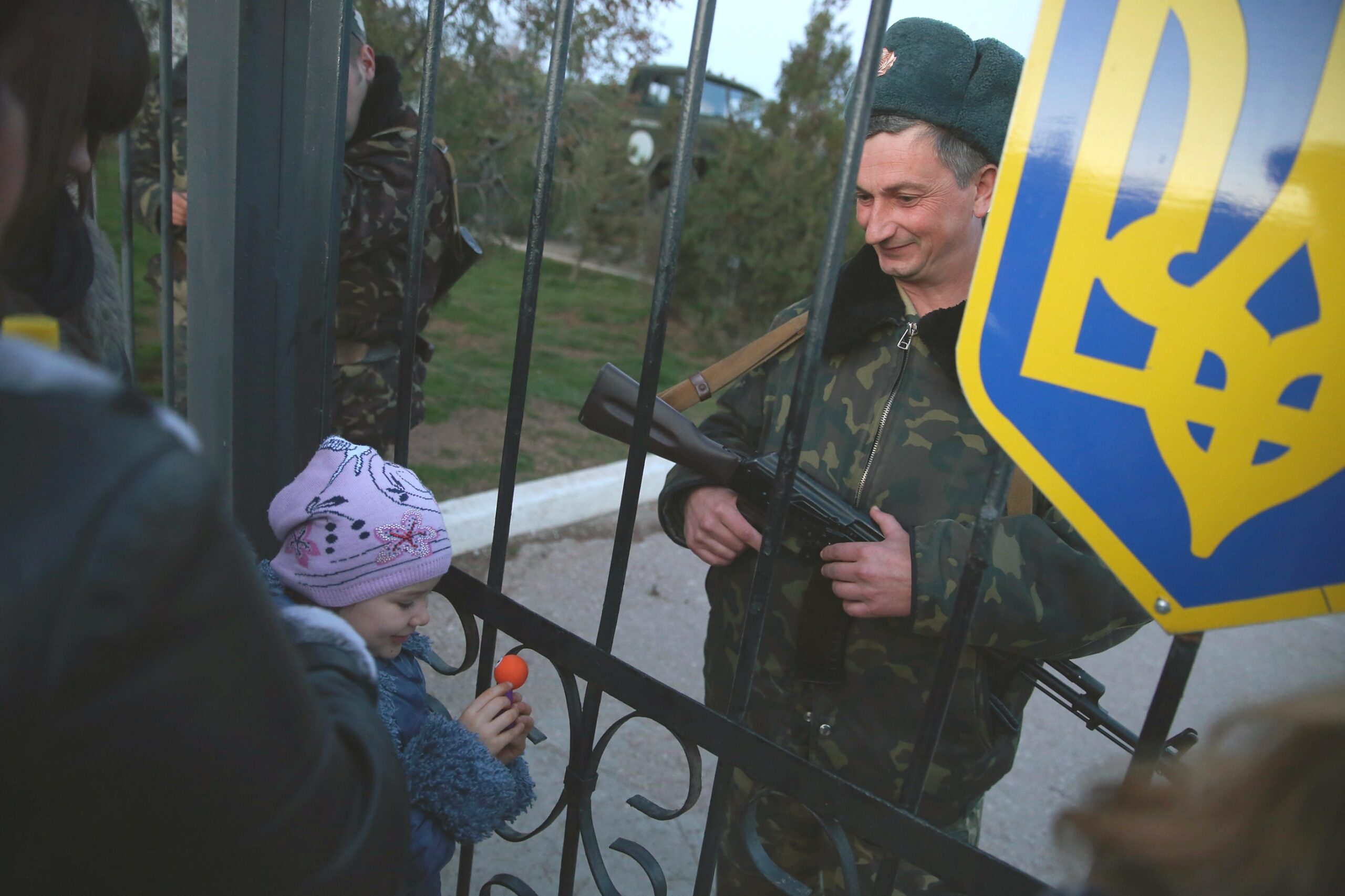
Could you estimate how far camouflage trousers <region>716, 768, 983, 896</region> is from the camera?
5.36ft

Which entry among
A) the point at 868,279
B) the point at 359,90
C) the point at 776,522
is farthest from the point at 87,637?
the point at 359,90

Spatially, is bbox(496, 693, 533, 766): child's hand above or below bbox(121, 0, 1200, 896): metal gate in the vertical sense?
below

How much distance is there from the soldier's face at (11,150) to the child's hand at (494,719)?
0.94 m

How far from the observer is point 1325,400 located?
0.79 metres

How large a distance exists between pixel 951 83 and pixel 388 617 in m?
1.22

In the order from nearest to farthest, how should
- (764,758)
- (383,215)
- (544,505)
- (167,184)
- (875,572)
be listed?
(764,758) < (875,572) < (167,184) < (383,215) < (544,505)

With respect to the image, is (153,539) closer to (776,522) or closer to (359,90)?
(776,522)

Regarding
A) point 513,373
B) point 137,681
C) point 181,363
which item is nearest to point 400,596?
point 513,373

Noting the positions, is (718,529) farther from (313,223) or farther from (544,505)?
(544,505)

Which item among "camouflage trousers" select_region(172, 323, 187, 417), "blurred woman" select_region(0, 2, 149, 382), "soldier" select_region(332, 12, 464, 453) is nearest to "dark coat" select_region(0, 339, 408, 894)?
"blurred woman" select_region(0, 2, 149, 382)

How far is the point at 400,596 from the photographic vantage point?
4.69ft

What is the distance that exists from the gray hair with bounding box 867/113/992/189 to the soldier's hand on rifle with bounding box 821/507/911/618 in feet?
1.93

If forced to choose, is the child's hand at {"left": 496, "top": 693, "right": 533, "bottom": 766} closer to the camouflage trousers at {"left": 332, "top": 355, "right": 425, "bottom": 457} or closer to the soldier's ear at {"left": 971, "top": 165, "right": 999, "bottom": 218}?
the soldier's ear at {"left": 971, "top": 165, "right": 999, "bottom": 218}

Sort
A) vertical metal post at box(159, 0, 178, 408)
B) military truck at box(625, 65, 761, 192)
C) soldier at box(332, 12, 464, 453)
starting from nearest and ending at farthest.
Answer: vertical metal post at box(159, 0, 178, 408) < soldier at box(332, 12, 464, 453) < military truck at box(625, 65, 761, 192)
